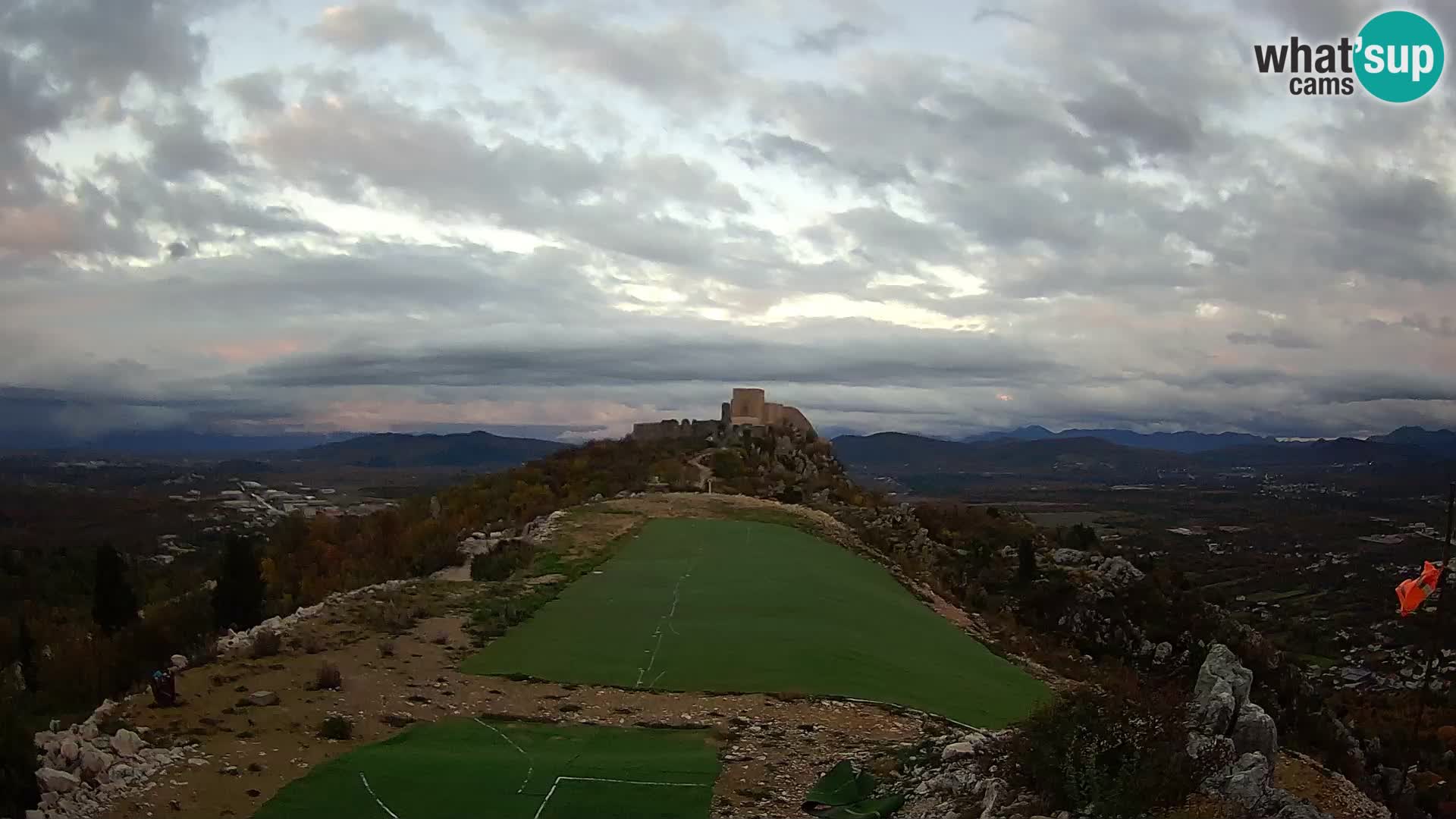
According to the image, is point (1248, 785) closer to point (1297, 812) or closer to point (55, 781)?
point (1297, 812)

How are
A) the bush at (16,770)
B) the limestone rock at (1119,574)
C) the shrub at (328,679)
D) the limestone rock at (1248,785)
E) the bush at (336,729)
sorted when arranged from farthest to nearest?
the limestone rock at (1119,574) → the shrub at (328,679) → the bush at (336,729) → the bush at (16,770) → the limestone rock at (1248,785)

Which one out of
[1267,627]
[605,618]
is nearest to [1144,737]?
[605,618]

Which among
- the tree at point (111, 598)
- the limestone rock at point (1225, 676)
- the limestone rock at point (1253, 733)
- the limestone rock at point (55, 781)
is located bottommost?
the tree at point (111, 598)

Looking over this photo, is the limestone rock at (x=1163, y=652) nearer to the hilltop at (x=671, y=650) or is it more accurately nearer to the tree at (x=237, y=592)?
the hilltop at (x=671, y=650)

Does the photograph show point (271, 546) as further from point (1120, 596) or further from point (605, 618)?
point (1120, 596)

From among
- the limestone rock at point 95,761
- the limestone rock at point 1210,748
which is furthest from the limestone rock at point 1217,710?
the limestone rock at point 95,761

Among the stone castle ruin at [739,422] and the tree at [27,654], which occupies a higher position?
the stone castle ruin at [739,422]

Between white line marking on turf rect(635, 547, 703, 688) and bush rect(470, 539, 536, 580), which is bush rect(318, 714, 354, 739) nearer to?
white line marking on turf rect(635, 547, 703, 688)
